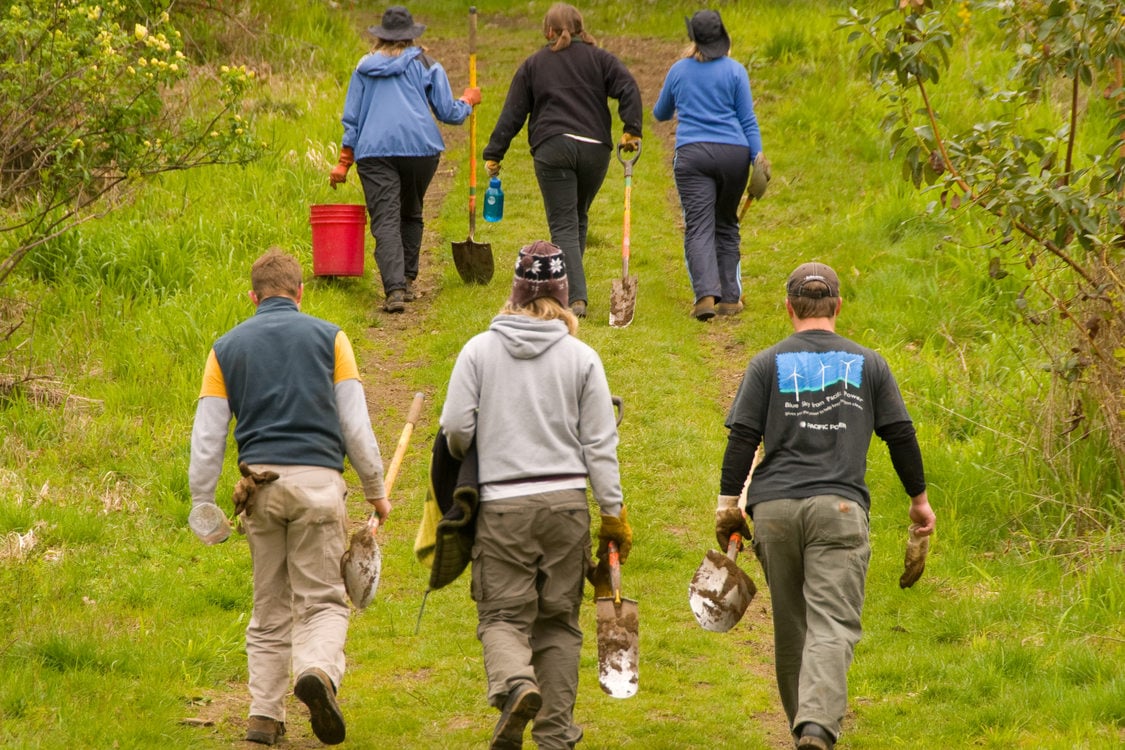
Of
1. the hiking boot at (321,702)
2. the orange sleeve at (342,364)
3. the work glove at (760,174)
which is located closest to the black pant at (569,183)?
the work glove at (760,174)

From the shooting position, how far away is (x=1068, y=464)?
22.8 ft

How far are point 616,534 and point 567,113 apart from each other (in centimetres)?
533

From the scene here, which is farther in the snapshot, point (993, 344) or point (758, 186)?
point (758, 186)

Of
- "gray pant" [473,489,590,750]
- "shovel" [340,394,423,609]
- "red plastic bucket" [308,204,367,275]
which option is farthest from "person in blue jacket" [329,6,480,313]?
"gray pant" [473,489,590,750]

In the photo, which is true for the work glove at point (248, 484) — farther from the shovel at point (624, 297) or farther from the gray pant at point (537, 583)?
the shovel at point (624, 297)

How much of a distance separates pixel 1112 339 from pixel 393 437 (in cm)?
416

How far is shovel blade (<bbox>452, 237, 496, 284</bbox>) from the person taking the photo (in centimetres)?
1095

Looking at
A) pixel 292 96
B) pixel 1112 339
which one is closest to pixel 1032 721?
pixel 1112 339

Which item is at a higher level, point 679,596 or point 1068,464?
point 1068,464

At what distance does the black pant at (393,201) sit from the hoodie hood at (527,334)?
5.54 m

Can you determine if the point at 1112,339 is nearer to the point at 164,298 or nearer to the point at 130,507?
the point at 130,507

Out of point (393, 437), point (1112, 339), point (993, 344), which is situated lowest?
point (393, 437)

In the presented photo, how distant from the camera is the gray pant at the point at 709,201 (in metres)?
9.92

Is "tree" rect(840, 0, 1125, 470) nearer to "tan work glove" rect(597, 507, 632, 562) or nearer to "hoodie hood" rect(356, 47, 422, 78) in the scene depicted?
"tan work glove" rect(597, 507, 632, 562)
